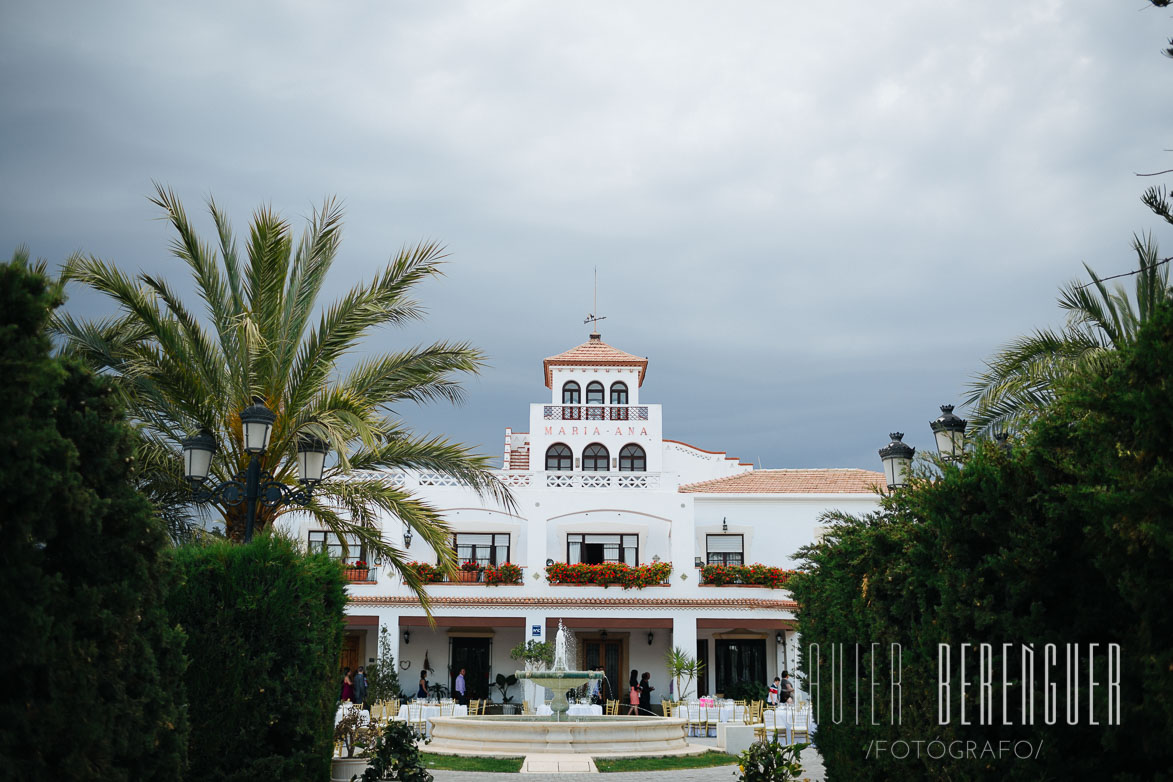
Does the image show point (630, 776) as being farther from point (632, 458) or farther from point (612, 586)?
point (632, 458)

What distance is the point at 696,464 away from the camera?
136 ft

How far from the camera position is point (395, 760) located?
1042 cm

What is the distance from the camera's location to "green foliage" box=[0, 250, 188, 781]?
4266 mm

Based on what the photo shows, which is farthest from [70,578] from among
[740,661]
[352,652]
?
Answer: [740,661]

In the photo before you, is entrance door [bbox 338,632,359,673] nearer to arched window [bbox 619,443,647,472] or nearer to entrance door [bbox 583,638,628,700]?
entrance door [bbox 583,638,628,700]

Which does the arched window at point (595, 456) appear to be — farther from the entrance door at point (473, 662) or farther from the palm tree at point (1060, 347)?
the palm tree at point (1060, 347)

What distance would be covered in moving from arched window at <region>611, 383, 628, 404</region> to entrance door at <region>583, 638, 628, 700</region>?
11.8 meters

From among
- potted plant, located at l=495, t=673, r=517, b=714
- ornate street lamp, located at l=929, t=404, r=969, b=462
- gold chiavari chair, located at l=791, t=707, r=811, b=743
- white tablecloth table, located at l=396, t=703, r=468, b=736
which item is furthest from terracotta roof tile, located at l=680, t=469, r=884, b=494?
ornate street lamp, located at l=929, t=404, r=969, b=462

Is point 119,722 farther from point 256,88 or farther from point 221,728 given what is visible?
point 256,88

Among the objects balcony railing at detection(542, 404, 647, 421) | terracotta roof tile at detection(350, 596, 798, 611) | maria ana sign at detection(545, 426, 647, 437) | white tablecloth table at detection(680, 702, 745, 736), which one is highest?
balcony railing at detection(542, 404, 647, 421)

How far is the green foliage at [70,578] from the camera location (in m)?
4.27

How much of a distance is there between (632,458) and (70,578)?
3380cm

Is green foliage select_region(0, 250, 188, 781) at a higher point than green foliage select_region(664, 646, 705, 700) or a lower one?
higher

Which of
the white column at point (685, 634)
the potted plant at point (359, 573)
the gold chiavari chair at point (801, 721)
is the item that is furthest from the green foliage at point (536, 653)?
the gold chiavari chair at point (801, 721)
